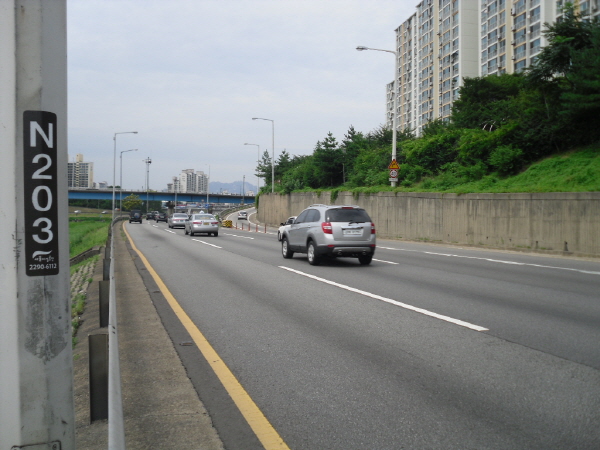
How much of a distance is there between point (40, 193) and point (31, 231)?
0.62ft

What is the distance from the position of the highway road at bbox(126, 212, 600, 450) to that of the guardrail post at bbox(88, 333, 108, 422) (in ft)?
3.02

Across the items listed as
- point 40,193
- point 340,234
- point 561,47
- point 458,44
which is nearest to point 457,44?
point 458,44

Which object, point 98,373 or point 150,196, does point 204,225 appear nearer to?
point 98,373

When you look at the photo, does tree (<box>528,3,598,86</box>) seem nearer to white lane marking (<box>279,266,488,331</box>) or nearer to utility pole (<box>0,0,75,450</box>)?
white lane marking (<box>279,266,488,331</box>)

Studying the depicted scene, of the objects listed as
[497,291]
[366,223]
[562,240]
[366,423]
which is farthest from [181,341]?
[562,240]

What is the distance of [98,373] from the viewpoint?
14.1ft

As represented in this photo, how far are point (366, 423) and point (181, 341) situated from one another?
136 inches

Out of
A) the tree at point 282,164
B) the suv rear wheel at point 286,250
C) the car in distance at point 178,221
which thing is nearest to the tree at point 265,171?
the tree at point 282,164

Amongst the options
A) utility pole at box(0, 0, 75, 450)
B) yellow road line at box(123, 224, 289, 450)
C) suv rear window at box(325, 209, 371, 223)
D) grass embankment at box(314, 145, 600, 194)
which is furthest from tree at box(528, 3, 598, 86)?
utility pole at box(0, 0, 75, 450)

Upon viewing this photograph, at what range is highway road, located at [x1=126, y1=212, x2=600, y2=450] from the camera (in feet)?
13.8

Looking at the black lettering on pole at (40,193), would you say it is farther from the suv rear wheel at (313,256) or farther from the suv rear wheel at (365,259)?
the suv rear wheel at (365,259)

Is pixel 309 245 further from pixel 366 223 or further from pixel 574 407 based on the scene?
pixel 574 407

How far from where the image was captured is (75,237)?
41281 mm

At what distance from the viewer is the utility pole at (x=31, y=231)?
2654 mm
